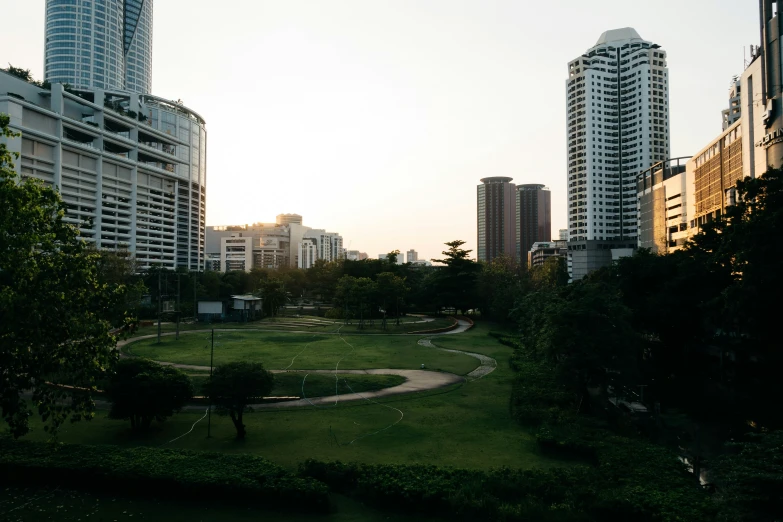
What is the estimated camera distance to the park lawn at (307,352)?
31855 mm

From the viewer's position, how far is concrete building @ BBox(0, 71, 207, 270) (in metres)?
76.8

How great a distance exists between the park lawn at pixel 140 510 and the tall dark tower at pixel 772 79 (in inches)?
→ 1513

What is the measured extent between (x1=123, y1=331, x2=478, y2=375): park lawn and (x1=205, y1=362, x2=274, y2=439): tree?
12.6 m

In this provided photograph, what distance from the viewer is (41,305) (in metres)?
10.5

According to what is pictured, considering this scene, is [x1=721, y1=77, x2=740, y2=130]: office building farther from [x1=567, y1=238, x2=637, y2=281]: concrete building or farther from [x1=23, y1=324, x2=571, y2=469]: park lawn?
[x1=23, y1=324, x2=571, y2=469]: park lawn

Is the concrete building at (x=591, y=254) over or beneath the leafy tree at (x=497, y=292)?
over

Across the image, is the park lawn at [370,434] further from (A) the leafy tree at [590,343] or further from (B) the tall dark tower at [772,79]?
Result: (B) the tall dark tower at [772,79]

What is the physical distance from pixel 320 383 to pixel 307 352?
37.6ft

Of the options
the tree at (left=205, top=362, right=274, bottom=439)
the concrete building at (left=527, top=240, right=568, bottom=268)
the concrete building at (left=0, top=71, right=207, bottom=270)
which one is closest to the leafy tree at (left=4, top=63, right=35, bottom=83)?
the concrete building at (left=0, top=71, right=207, bottom=270)

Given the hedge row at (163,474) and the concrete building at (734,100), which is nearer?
the hedge row at (163,474)

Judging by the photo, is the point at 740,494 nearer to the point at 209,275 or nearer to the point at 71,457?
the point at 71,457

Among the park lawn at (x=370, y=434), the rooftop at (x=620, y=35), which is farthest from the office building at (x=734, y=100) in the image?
the park lawn at (x=370, y=434)

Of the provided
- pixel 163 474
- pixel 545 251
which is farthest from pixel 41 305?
pixel 545 251

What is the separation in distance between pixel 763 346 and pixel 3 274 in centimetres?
3018
